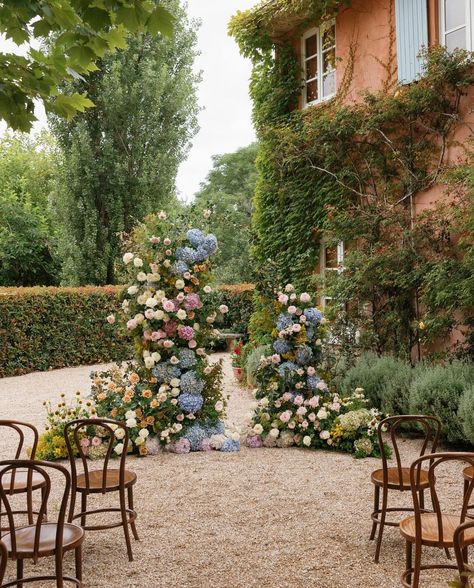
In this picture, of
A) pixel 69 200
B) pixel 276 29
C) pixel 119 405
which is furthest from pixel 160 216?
pixel 69 200

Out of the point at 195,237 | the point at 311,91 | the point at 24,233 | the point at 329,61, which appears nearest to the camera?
the point at 195,237

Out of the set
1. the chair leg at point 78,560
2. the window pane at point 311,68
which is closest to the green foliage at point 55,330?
the window pane at point 311,68

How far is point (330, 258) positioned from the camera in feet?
38.1

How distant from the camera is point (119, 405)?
24.7ft

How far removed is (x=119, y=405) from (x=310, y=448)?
2128 mm

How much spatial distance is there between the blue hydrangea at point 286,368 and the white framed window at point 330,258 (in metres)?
3.17

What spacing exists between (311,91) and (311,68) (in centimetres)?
43

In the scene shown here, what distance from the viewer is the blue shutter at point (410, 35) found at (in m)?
9.74

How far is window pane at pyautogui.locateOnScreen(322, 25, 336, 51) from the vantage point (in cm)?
1164

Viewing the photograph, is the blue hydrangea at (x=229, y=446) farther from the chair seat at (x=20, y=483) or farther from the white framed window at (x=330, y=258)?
the white framed window at (x=330, y=258)

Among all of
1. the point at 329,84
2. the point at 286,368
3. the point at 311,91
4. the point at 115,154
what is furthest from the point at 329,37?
the point at 115,154

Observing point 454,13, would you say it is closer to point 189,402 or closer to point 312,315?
point 312,315

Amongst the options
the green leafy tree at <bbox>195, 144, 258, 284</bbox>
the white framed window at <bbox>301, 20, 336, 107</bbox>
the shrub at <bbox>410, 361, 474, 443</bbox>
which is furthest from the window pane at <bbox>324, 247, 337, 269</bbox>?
the green leafy tree at <bbox>195, 144, 258, 284</bbox>

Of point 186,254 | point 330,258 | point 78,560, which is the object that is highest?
point 330,258
